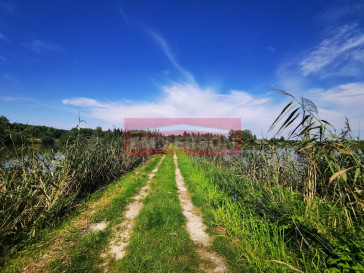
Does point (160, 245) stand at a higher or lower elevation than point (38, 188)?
lower

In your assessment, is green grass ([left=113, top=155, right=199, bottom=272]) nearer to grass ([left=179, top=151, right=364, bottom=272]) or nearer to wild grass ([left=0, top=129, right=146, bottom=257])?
grass ([left=179, top=151, right=364, bottom=272])

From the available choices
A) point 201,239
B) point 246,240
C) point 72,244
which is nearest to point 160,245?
point 201,239

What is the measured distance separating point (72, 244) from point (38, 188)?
152 cm

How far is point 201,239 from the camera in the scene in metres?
3.49

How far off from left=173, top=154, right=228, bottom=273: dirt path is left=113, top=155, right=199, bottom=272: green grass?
0.46ft

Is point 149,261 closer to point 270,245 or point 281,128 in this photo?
point 270,245

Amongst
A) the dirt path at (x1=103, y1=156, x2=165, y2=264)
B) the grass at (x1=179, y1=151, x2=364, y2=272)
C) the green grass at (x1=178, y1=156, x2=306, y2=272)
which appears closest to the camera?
the grass at (x1=179, y1=151, x2=364, y2=272)

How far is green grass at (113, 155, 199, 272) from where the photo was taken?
268cm

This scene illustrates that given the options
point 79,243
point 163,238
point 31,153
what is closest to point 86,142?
point 31,153

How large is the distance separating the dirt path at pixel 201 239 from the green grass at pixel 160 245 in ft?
0.46

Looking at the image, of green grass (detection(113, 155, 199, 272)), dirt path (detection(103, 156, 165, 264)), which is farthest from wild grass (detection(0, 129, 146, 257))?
green grass (detection(113, 155, 199, 272))

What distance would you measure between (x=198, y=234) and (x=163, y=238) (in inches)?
30.8

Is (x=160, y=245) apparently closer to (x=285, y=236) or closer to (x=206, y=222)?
(x=206, y=222)

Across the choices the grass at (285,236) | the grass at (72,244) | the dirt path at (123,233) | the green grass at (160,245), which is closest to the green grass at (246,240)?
the grass at (285,236)
